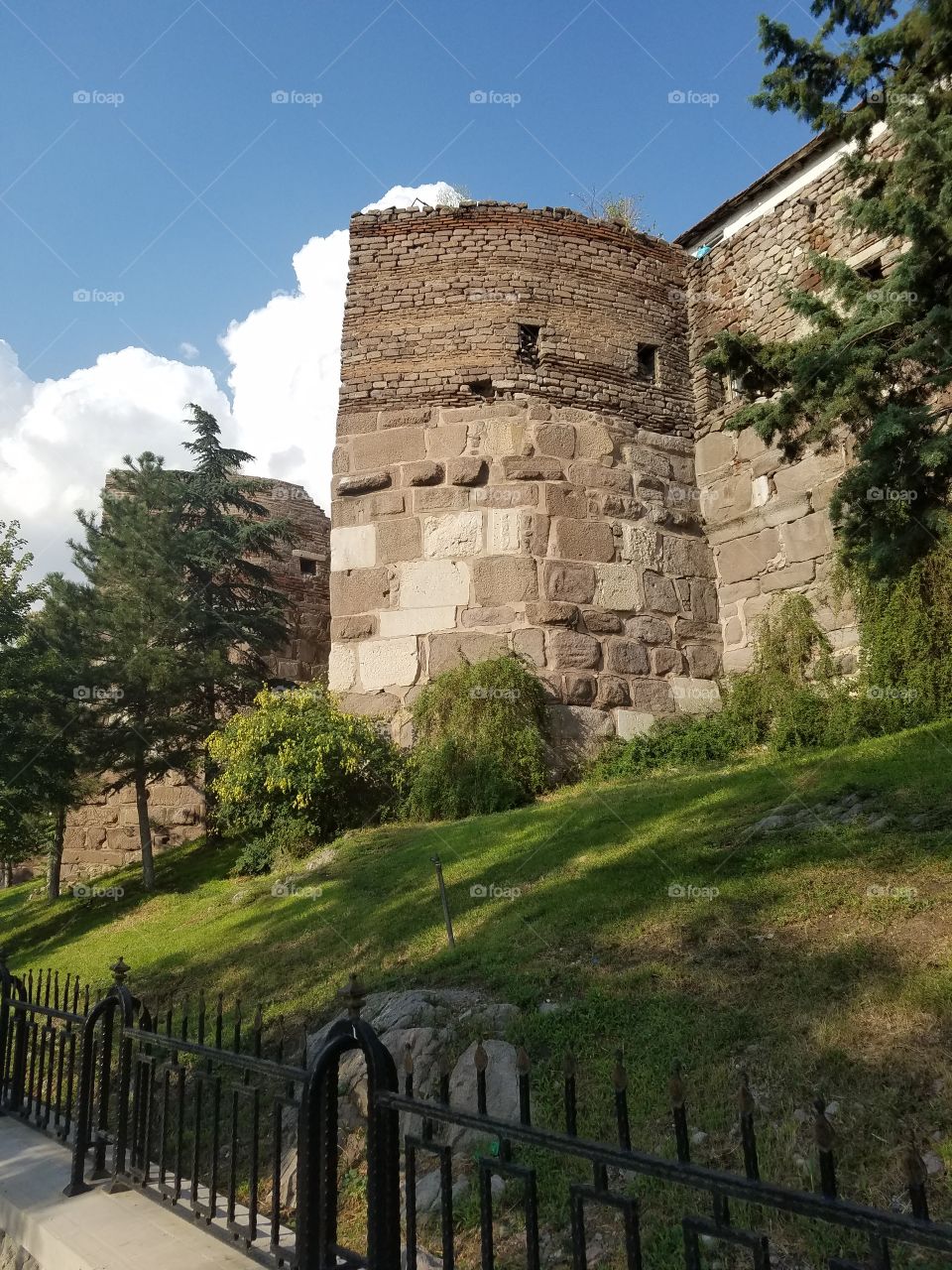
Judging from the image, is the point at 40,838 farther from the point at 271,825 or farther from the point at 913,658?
the point at 913,658

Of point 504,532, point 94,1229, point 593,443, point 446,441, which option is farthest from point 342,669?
point 94,1229

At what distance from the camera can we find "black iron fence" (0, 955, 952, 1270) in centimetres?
184

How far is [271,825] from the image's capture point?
35.0ft

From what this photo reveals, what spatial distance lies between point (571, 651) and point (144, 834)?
6.74 metres

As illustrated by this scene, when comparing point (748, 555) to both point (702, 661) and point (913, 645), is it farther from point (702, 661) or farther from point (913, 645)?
point (913, 645)

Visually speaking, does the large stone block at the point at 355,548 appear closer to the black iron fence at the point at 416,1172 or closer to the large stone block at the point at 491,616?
the large stone block at the point at 491,616

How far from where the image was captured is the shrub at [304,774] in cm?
1023

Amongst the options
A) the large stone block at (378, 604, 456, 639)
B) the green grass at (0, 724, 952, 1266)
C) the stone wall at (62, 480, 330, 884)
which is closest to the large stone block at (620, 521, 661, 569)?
the large stone block at (378, 604, 456, 639)

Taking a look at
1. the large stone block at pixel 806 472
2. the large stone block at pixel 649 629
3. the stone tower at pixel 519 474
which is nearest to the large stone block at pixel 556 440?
the stone tower at pixel 519 474

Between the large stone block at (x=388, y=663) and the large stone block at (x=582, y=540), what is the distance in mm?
2243

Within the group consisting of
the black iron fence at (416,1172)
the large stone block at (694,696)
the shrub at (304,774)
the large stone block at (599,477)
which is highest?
the large stone block at (599,477)

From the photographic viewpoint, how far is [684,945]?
4773 mm

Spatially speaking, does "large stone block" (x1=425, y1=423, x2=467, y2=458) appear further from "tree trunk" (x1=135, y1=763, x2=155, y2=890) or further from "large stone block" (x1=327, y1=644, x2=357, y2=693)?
"tree trunk" (x1=135, y1=763, x2=155, y2=890)

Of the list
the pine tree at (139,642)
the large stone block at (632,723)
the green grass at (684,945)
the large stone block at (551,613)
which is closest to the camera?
the green grass at (684,945)
